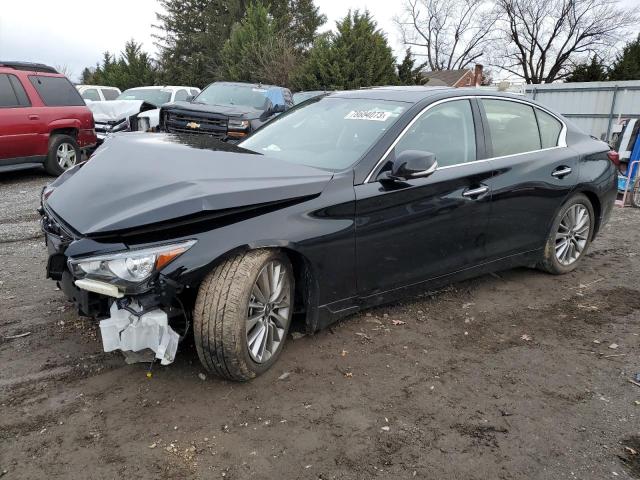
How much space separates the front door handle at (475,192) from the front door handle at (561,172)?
932mm

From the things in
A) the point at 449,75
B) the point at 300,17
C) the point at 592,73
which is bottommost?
the point at 592,73

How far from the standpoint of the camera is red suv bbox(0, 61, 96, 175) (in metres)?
8.85

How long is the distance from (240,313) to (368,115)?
1813 mm

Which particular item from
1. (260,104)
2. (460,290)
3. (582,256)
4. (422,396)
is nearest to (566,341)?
(460,290)

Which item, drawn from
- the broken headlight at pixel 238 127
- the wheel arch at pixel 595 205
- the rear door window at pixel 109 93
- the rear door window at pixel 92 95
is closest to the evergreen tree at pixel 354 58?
the rear door window at pixel 109 93

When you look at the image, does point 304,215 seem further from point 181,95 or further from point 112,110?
point 181,95

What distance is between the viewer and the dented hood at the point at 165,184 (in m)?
2.75

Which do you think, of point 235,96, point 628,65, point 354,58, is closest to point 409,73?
point 354,58

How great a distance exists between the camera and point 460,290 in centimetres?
470

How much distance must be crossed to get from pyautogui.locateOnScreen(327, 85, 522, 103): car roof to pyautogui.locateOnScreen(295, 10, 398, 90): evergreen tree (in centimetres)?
1733

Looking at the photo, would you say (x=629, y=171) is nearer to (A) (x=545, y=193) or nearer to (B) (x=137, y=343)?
(A) (x=545, y=193)

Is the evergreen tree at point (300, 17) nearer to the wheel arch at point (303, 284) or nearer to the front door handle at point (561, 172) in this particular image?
the front door handle at point (561, 172)

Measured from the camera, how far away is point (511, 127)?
4.46m

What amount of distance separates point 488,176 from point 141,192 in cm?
250
